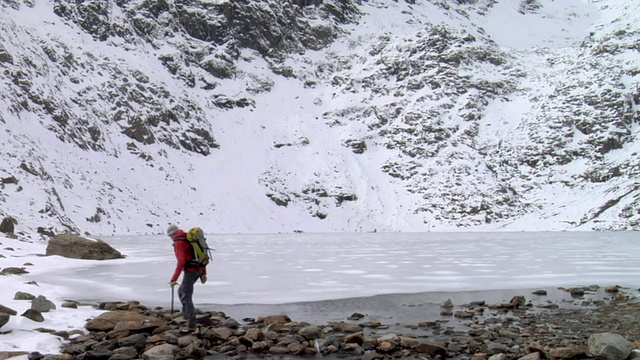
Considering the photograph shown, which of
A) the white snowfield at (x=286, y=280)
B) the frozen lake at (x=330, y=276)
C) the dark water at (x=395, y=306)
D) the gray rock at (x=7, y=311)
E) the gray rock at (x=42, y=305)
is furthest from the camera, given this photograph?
the frozen lake at (x=330, y=276)

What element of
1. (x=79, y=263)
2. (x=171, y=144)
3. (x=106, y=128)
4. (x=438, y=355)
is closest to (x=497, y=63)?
(x=171, y=144)

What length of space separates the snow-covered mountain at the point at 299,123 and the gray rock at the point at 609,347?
3986 cm

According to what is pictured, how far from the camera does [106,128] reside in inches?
2653

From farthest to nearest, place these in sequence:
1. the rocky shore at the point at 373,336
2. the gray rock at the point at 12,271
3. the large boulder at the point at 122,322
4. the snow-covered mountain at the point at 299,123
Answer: the snow-covered mountain at the point at 299,123 → the gray rock at the point at 12,271 → the large boulder at the point at 122,322 → the rocky shore at the point at 373,336

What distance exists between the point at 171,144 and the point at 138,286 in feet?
206

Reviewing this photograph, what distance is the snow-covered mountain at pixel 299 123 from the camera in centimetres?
5838

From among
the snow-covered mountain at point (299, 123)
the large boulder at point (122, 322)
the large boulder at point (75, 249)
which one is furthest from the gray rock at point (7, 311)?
the snow-covered mountain at point (299, 123)

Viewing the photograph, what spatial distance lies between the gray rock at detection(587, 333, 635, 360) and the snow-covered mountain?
3986 cm

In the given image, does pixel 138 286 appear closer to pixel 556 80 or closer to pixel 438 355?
pixel 438 355

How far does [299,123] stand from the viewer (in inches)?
3492

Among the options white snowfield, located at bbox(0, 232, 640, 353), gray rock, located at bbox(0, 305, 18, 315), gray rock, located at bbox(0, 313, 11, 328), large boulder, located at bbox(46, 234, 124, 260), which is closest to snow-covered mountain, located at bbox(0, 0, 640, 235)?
large boulder, located at bbox(46, 234, 124, 260)

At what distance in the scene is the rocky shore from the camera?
24.3 ft

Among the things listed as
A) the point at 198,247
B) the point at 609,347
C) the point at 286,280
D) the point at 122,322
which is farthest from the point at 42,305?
the point at 609,347

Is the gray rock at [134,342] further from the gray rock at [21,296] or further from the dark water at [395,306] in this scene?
the gray rock at [21,296]
